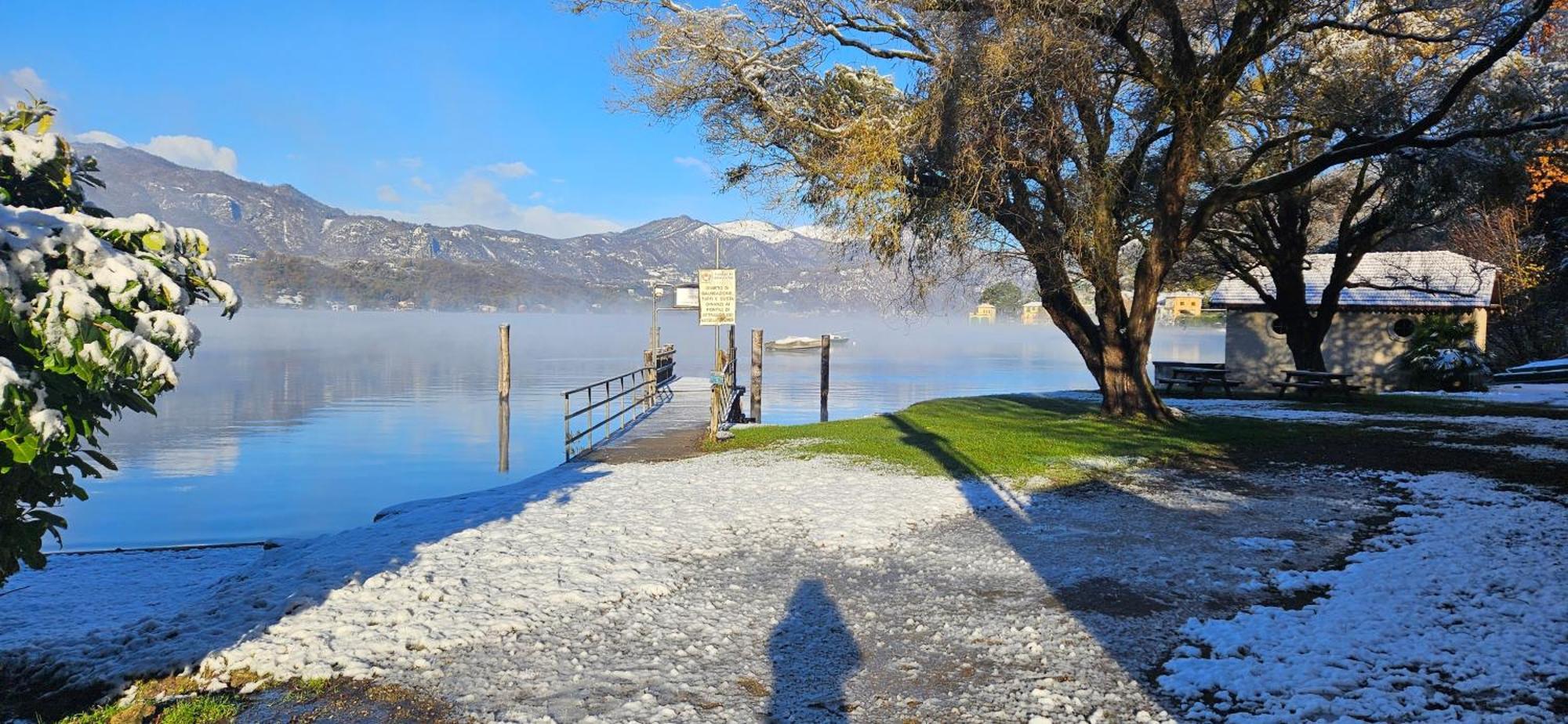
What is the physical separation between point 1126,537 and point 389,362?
56582 mm

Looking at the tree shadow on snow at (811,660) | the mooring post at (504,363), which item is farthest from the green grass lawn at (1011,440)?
the mooring post at (504,363)

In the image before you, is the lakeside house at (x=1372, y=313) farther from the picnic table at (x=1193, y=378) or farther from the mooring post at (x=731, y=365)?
the mooring post at (x=731, y=365)

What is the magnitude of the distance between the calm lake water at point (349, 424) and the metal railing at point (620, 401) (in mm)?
1097

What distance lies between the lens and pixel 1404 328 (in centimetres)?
2645

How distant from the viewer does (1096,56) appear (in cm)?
1509

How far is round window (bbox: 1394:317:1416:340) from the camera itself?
2623 cm

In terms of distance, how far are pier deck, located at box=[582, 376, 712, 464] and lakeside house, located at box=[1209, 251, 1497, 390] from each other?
1646cm

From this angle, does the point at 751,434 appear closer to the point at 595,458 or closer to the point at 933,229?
the point at 595,458

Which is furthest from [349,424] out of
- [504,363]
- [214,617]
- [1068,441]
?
[214,617]

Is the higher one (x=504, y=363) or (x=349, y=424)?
(x=504, y=363)

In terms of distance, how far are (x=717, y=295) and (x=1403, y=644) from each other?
21.0m

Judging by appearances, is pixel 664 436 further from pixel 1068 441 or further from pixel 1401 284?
pixel 1401 284

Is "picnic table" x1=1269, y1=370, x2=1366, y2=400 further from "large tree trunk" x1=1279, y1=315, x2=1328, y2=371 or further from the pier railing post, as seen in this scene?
the pier railing post

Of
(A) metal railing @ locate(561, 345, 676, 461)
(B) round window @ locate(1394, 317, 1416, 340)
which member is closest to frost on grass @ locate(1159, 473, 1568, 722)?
(A) metal railing @ locate(561, 345, 676, 461)
